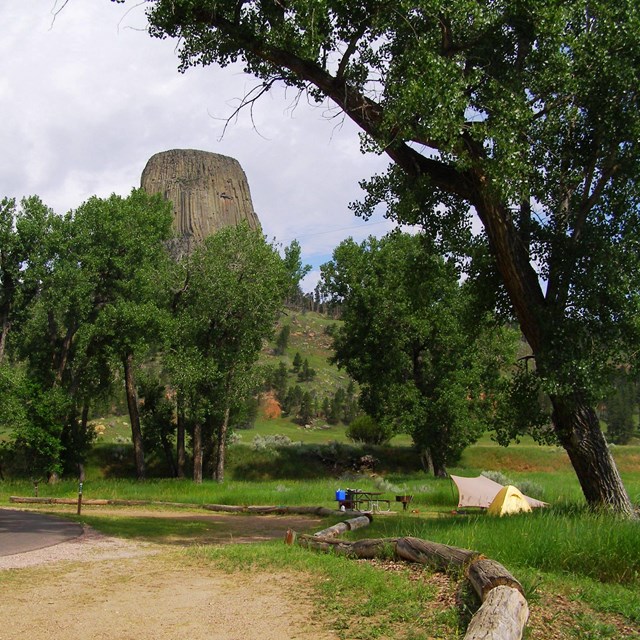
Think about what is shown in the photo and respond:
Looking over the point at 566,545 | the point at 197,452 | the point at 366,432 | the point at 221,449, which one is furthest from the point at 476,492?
the point at 366,432

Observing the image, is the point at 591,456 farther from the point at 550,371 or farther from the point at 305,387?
the point at 305,387

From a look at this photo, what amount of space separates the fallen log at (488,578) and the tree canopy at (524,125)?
17.1ft

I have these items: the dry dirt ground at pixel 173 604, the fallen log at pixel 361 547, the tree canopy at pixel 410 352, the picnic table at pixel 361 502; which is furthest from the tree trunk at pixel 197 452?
the fallen log at pixel 361 547

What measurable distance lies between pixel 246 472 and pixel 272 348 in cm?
6415

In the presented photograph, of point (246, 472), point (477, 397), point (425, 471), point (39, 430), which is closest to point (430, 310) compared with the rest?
point (477, 397)

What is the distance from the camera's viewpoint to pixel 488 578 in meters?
5.82

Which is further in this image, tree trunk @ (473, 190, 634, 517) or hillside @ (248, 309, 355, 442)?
hillside @ (248, 309, 355, 442)

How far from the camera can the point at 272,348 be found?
99.8m

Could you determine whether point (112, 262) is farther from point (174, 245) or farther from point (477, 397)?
point (477, 397)

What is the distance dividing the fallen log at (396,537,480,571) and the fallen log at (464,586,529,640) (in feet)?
4.66

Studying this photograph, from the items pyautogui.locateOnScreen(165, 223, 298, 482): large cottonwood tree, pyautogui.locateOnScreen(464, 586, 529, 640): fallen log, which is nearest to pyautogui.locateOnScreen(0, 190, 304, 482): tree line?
pyautogui.locateOnScreen(165, 223, 298, 482): large cottonwood tree

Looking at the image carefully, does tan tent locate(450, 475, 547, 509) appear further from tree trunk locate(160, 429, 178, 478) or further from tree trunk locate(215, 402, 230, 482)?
tree trunk locate(160, 429, 178, 478)

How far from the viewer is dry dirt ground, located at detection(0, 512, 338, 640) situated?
564 cm

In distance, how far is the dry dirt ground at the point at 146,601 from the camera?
18.5ft
